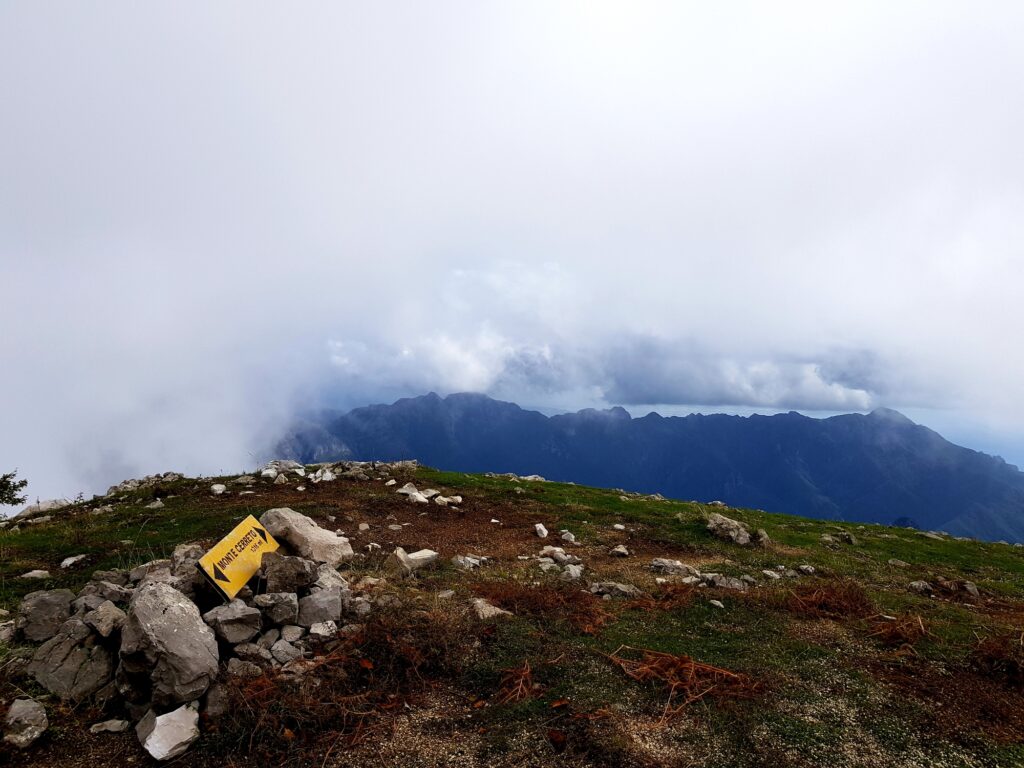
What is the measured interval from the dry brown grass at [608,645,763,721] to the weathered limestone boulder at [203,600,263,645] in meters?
6.33

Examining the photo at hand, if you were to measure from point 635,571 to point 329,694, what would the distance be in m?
10.1

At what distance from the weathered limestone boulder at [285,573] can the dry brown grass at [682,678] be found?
6161mm

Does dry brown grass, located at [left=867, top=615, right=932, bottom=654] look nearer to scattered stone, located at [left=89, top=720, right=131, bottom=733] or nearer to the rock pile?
the rock pile

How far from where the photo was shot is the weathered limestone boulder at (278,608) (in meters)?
9.27

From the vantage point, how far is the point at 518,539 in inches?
763

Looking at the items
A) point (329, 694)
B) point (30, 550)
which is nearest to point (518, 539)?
point (329, 694)

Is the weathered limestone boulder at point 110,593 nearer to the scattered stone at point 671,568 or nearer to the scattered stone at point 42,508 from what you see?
the scattered stone at point 671,568

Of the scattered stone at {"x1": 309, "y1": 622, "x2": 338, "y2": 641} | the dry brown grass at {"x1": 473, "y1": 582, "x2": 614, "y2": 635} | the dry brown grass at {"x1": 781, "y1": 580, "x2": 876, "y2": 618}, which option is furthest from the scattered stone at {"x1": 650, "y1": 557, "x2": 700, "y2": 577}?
the scattered stone at {"x1": 309, "y1": 622, "x2": 338, "y2": 641}

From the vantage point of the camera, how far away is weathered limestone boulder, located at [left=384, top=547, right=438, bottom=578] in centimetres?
1349

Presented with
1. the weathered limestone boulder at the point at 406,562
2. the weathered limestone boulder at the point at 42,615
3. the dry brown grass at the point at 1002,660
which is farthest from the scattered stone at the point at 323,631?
the dry brown grass at the point at 1002,660

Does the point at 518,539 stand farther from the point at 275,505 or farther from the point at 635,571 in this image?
the point at 275,505

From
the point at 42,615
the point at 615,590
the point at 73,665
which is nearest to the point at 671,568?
the point at 615,590

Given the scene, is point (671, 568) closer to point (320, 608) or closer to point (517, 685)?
point (517, 685)

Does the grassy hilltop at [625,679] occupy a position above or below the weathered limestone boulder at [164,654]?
below
